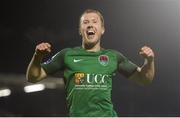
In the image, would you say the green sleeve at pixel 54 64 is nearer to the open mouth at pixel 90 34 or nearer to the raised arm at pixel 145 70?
the open mouth at pixel 90 34

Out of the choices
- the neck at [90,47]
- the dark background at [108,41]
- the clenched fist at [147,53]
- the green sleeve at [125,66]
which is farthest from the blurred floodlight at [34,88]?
the clenched fist at [147,53]

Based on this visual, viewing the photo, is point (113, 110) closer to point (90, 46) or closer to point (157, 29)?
point (90, 46)

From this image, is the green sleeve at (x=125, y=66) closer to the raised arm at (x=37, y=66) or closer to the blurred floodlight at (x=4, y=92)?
the raised arm at (x=37, y=66)

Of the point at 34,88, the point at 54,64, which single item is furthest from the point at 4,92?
the point at 54,64

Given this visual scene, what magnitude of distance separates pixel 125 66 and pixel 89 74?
7.3 inches

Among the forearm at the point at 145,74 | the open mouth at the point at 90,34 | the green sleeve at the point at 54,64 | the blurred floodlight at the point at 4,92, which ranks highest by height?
the open mouth at the point at 90,34

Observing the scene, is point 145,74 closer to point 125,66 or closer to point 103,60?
point 125,66

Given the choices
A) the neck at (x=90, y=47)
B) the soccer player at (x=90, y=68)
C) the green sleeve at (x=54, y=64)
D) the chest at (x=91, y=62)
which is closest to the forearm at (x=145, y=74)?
the soccer player at (x=90, y=68)

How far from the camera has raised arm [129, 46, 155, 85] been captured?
1905 millimetres

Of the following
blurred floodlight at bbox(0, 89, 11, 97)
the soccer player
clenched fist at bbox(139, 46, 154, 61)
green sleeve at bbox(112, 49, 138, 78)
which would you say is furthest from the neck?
blurred floodlight at bbox(0, 89, 11, 97)

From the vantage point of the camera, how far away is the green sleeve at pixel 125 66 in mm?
1915

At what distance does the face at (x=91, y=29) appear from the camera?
1.91m

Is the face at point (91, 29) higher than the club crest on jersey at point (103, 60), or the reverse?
the face at point (91, 29)

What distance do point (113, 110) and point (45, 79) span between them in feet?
1.19
